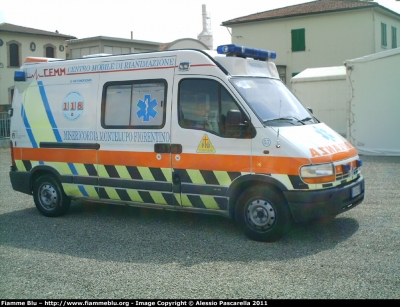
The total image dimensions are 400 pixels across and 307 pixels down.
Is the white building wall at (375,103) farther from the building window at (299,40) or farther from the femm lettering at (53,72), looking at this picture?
the building window at (299,40)

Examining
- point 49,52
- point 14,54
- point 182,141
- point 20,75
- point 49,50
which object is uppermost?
point 49,50

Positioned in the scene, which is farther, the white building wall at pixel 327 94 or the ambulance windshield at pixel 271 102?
the white building wall at pixel 327 94

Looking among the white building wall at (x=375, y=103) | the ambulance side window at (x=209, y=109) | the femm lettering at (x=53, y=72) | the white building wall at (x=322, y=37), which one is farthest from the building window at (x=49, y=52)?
the ambulance side window at (x=209, y=109)

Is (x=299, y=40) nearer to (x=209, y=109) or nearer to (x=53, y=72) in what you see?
(x=53, y=72)

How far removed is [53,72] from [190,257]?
4.22 metres

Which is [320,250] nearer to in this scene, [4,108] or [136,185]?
[136,185]

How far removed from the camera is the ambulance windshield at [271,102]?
21.6 feet

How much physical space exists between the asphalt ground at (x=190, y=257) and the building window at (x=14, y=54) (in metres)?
33.3

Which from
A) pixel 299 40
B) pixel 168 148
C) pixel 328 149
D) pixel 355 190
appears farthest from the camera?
pixel 299 40

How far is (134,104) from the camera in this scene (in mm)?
7473

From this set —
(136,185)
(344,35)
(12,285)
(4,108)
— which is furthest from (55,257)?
(344,35)

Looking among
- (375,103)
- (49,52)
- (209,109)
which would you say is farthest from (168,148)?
(49,52)

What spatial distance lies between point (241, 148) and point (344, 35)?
28.3m

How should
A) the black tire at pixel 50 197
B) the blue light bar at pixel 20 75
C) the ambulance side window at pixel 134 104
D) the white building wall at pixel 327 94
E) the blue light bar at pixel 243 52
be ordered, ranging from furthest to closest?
the white building wall at pixel 327 94
the blue light bar at pixel 20 75
the black tire at pixel 50 197
the ambulance side window at pixel 134 104
the blue light bar at pixel 243 52
